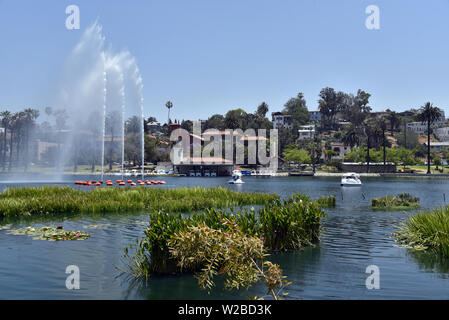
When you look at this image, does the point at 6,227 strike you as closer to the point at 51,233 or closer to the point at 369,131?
the point at 51,233

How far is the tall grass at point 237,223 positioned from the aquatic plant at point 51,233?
3.93 m

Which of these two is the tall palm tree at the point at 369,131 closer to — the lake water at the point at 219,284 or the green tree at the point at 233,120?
the green tree at the point at 233,120

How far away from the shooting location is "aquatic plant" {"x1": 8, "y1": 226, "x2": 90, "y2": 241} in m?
22.2

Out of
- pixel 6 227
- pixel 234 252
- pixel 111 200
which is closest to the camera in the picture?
pixel 234 252

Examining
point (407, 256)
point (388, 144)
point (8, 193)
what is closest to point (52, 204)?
point (8, 193)

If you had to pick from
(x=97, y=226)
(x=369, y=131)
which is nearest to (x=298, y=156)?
(x=369, y=131)

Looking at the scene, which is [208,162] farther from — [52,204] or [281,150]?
[52,204]

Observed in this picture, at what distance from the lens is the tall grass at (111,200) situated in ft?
103

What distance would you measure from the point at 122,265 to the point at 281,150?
168 metres

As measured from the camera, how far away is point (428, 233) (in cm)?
2052

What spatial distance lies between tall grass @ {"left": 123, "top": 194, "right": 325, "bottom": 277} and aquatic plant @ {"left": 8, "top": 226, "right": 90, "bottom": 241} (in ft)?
12.9

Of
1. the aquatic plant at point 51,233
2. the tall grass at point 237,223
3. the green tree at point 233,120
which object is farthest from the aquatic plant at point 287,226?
the green tree at point 233,120

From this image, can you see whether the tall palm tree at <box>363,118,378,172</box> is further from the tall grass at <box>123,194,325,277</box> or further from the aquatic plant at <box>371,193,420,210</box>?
the tall grass at <box>123,194,325,277</box>

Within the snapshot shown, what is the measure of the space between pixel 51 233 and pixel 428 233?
19.4 metres
